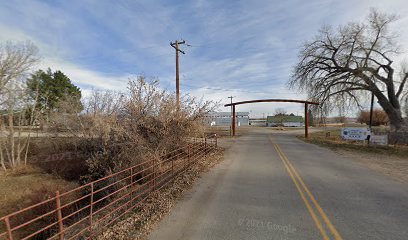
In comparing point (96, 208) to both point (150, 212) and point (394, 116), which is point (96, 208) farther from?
point (394, 116)

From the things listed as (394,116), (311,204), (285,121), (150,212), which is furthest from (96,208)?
(285,121)

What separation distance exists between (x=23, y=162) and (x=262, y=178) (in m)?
16.0

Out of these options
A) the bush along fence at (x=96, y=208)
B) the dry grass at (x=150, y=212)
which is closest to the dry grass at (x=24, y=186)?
the bush along fence at (x=96, y=208)

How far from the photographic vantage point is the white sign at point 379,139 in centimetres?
1752

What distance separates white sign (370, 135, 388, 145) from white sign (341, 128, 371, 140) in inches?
17.3

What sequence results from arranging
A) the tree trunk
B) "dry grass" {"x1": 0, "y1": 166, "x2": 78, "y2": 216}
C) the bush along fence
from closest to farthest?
the bush along fence → "dry grass" {"x1": 0, "y1": 166, "x2": 78, "y2": 216} → the tree trunk

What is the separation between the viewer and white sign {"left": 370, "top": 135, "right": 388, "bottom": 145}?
17.5 m

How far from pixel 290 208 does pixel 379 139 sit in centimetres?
1759

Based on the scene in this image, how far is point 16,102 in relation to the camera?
13.4 metres

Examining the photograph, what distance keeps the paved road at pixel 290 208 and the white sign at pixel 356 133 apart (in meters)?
11.9

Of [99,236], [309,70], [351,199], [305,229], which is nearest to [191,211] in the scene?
[99,236]

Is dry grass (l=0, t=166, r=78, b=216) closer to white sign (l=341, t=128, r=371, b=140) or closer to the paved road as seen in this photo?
the paved road

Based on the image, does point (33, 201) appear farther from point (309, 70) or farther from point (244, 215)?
point (309, 70)

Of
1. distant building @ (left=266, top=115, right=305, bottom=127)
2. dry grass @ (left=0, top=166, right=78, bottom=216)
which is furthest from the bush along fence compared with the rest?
distant building @ (left=266, top=115, right=305, bottom=127)
